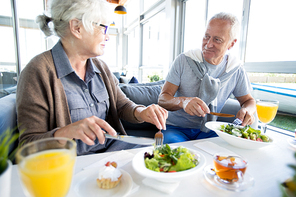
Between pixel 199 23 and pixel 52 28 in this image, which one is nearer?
pixel 52 28

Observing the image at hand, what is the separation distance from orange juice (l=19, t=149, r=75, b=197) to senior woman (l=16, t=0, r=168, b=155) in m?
0.31

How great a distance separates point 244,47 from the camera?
93.2 inches

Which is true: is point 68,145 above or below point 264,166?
above

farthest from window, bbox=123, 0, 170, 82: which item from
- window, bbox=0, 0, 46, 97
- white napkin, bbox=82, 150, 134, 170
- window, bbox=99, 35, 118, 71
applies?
white napkin, bbox=82, 150, 134, 170

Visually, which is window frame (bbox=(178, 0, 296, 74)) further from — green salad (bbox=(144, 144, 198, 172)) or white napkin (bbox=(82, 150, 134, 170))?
white napkin (bbox=(82, 150, 134, 170))

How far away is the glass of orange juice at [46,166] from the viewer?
0.38m

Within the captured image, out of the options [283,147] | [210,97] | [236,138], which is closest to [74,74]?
[236,138]

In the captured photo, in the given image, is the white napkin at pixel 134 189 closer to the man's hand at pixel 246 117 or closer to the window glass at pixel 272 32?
the man's hand at pixel 246 117

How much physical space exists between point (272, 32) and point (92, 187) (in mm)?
2427

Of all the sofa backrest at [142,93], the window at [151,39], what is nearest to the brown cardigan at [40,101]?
the sofa backrest at [142,93]

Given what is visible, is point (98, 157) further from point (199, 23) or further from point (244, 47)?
point (199, 23)

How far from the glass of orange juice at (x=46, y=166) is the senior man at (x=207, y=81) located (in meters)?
1.03

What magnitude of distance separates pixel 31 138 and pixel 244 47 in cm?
Answer: 255

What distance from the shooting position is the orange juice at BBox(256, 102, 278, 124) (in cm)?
107
